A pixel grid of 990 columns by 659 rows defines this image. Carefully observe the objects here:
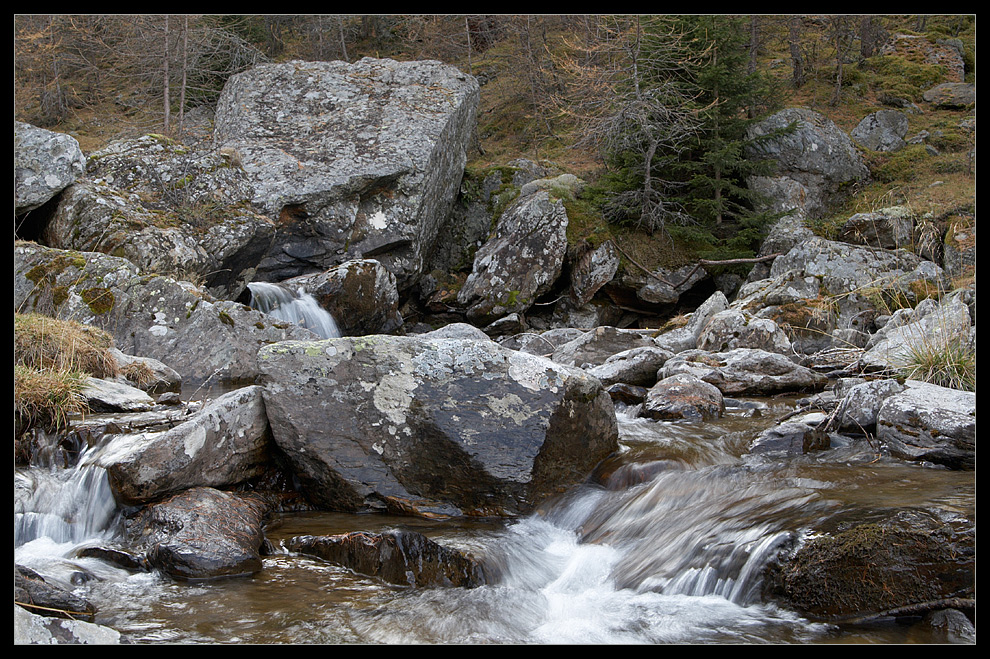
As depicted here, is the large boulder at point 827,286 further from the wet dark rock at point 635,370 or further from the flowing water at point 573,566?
the flowing water at point 573,566

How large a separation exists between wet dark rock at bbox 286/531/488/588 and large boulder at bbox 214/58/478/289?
1124cm

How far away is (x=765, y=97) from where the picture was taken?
17.2m

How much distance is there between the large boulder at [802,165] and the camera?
1636 cm

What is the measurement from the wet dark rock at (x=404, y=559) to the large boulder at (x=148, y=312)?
5409 mm

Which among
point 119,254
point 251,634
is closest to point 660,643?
point 251,634

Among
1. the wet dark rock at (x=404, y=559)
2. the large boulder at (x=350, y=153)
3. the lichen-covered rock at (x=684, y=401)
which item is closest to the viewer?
the wet dark rock at (x=404, y=559)

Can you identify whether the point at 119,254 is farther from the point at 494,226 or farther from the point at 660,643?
the point at 660,643

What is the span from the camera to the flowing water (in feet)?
10.5

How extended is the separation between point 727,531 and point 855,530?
0.69 metres

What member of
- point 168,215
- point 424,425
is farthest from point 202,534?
point 168,215

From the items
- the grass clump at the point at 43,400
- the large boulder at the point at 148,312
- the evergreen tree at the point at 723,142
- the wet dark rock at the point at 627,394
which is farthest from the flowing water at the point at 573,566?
the evergreen tree at the point at 723,142

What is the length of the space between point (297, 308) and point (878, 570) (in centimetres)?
1027

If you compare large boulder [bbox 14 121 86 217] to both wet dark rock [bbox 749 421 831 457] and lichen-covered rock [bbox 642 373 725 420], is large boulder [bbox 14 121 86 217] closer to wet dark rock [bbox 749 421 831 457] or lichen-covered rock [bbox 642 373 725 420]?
lichen-covered rock [bbox 642 373 725 420]

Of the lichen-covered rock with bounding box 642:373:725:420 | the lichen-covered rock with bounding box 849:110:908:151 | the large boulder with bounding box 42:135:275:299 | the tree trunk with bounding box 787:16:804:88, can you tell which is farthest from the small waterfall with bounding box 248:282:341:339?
the tree trunk with bounding box 787:16:804:88
